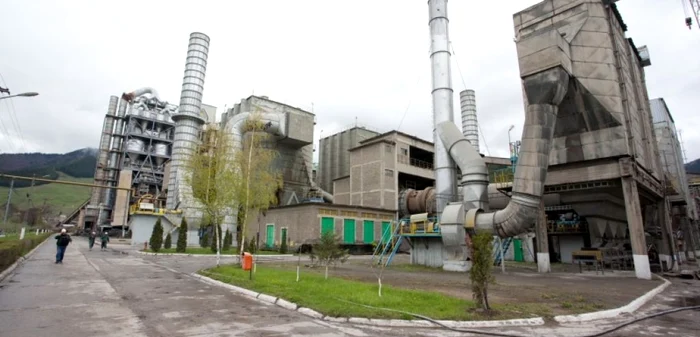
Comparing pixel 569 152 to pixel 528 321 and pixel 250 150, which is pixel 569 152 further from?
pixel 250 150

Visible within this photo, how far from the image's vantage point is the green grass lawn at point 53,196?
118250 millimetres

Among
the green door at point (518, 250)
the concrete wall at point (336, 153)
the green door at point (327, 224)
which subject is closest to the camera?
the green door at point (518, 250)

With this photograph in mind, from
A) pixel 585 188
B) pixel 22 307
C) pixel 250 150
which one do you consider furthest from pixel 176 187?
pixel 585 188

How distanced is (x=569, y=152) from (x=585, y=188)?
233 cm

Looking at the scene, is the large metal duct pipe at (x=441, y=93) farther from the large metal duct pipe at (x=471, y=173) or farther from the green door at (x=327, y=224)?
the green door at (x=327, y=224)

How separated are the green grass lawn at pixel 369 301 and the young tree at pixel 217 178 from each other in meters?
6.94

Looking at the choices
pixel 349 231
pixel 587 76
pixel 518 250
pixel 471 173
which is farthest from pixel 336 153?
pixel 587 76

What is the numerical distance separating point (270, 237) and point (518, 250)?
2396 cm

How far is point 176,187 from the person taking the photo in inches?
1676

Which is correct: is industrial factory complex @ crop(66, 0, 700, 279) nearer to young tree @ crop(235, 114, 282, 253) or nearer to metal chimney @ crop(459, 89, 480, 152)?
young tree @ crop(235, 114, 282, 253)

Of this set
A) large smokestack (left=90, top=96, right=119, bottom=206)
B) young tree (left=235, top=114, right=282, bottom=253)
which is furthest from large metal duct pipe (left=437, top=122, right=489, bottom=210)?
large smokestack (left=90, top=96, right=119, bottom=206)

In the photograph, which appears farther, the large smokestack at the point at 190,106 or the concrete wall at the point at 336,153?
the concrete wall at the point at 336,153

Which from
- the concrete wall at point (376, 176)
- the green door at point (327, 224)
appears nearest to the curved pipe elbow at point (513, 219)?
the green door at point (327, 224)

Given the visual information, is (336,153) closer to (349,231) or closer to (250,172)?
(349,231)
